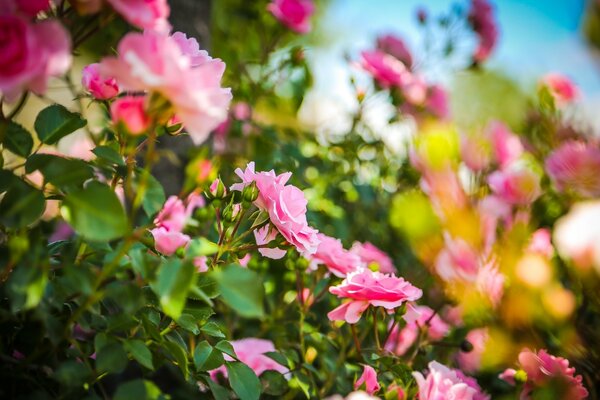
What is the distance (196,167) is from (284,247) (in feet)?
0.74

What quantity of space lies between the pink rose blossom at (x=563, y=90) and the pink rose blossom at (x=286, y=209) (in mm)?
1741

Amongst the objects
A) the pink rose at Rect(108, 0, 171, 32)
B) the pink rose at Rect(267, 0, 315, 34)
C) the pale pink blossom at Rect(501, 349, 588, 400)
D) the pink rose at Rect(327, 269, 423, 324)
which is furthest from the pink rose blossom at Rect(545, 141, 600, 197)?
the pink rose at Rect(108, 0, 171, 32)

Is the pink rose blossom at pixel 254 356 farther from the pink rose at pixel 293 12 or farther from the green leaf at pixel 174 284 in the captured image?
the pink rose at pixel 293 12

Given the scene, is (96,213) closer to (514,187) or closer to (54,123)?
(54,123)

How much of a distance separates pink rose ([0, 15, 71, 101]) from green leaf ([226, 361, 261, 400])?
1.39 feet

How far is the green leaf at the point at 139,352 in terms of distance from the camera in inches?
20.3

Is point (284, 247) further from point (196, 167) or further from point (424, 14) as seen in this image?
point (424, 14)

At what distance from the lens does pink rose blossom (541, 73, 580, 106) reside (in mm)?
1990

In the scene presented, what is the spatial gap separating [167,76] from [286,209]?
0.24 meters

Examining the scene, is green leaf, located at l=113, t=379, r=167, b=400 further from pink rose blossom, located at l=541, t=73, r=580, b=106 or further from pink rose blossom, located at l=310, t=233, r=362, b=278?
pink rose blossom, located at l=541, t=73, r=580, b=106

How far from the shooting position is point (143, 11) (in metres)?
0.47

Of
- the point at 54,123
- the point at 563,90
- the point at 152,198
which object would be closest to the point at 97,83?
the point at 54,123

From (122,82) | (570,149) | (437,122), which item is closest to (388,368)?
(122,82)

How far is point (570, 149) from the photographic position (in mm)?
1218
